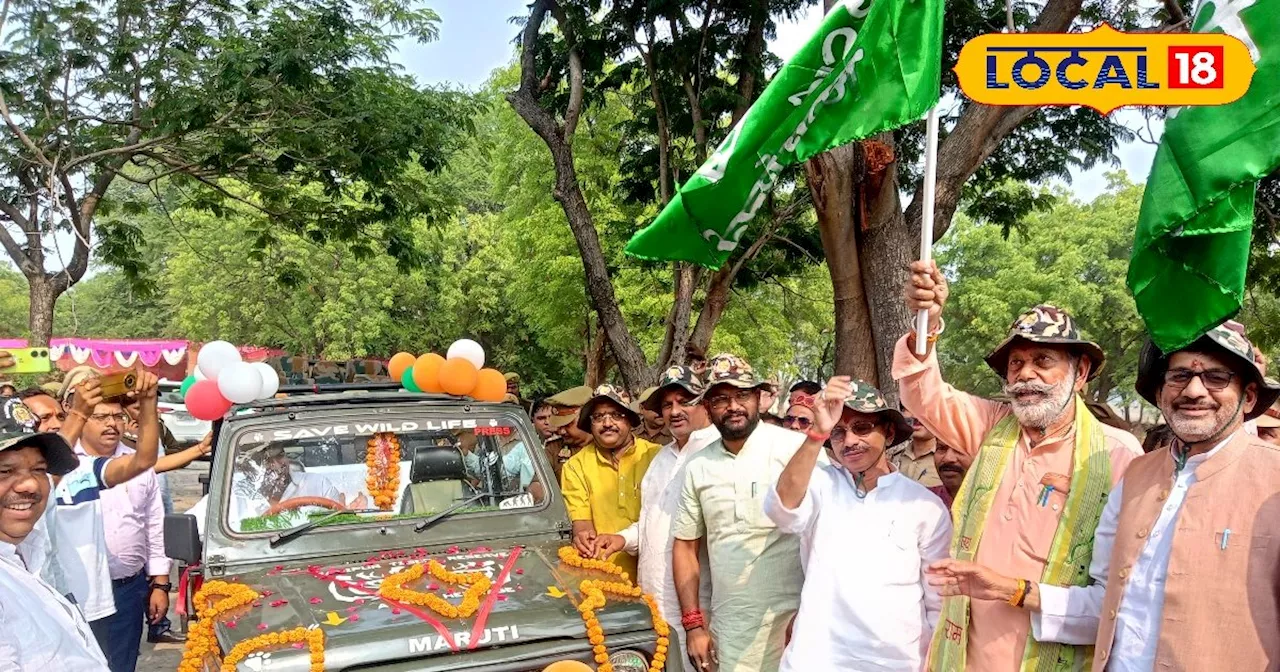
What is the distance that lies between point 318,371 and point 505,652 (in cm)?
668

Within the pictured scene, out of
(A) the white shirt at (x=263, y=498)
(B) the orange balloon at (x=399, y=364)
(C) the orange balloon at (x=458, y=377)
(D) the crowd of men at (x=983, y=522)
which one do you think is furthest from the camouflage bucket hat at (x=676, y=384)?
(B) the orange balloon at (x=399, y=364)

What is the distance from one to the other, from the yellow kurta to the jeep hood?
3.61ft

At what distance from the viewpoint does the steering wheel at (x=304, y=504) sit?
4.15 meters

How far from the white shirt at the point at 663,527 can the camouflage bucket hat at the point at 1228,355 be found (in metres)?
1.96

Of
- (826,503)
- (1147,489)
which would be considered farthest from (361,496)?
(1147,489)

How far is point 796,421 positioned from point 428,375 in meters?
2.13

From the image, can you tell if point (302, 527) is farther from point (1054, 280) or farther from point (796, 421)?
point (1054, 280)

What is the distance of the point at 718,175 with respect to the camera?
393 cm

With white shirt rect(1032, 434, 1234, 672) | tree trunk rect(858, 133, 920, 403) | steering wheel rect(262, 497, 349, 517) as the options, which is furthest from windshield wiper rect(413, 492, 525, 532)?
tree trunk rect(858, 133, 920, 403)

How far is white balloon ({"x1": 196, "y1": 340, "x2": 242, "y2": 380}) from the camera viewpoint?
4922 mm

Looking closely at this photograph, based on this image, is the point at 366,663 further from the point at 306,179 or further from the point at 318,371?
the point at 306,179

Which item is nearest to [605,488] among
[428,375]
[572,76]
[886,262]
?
[428,375]

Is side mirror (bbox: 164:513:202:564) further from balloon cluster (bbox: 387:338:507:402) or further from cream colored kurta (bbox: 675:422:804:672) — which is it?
cream colored kurta (bbox: 675:422:804:672)

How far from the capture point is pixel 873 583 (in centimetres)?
339
